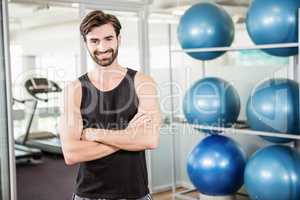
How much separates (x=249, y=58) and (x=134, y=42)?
1241mm

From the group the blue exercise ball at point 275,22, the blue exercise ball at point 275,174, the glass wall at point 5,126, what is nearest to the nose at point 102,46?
the blue exercise ball at point 275,22

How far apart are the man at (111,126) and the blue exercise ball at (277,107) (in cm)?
148

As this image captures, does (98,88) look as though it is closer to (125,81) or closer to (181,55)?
(125,81)

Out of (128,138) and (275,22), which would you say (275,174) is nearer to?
(275,22)

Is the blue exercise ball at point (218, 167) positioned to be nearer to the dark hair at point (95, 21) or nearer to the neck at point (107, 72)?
the neck at point (107, 72)

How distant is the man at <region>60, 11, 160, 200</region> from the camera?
1.49m

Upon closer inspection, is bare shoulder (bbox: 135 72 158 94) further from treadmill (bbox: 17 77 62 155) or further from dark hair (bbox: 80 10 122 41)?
treadmill (bbox: 17 77 62 155)

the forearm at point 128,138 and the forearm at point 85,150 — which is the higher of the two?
the forearm at point 128,138

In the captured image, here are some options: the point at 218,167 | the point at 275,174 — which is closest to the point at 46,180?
the point at 218,167

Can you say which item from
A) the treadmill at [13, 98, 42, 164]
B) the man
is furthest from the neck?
the treadmill at [13, 98, 42, 164]

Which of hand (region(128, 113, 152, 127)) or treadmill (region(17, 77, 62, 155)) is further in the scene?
treadmill (region(17, 77, 62, 155))

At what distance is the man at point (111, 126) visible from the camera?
4.87 ft

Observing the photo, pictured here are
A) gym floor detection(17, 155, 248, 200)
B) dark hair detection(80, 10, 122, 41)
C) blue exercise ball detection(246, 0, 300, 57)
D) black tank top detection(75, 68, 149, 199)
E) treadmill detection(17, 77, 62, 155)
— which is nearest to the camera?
dark hair detection(80, 10, 122, 41)

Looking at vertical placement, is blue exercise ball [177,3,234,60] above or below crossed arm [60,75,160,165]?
above
